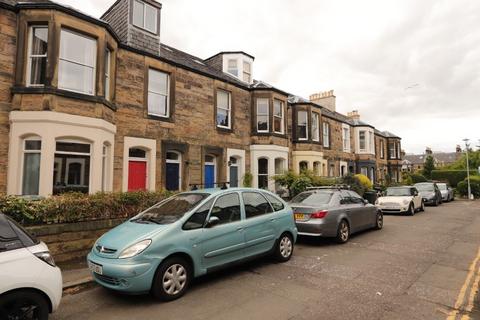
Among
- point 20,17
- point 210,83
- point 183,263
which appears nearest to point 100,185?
point 20,17

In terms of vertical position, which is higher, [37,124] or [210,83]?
[210,83]

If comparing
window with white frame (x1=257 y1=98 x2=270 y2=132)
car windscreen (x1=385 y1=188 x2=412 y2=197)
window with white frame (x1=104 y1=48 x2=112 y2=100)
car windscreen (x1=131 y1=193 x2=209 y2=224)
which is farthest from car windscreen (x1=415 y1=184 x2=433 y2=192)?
window with white frame (x1=104 y1=48 x2=112 y2=100)

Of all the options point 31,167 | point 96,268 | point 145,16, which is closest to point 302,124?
point 145,16

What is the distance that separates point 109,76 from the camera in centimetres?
1102

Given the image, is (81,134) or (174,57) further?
(174,57)

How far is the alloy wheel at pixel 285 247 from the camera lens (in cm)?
673

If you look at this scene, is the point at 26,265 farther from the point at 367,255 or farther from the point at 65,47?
the point at 65,47

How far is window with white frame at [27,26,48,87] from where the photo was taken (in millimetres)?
9344

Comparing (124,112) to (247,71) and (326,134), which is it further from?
(326,134)

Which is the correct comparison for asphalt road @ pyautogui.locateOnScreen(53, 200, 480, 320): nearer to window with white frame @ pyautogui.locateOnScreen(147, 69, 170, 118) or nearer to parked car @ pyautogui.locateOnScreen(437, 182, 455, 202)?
window with white frame @ pyautogui.locateOnScreen(147, 69, 170, 118)

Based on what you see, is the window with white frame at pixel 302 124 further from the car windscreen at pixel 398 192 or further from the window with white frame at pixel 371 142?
the window with white frame at pixel 371 142

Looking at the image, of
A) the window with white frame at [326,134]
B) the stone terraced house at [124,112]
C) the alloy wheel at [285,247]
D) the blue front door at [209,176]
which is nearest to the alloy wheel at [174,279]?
the alloy wheel at [285,247]

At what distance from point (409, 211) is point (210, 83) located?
1196cm

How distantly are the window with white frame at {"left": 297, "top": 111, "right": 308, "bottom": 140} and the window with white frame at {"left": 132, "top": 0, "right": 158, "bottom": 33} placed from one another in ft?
35.8
